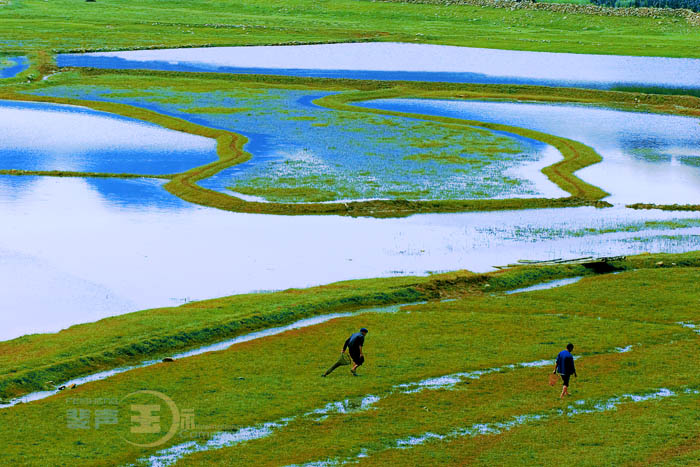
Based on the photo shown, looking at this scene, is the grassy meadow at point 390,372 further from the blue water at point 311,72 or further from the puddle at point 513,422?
the blue water at point 311,72

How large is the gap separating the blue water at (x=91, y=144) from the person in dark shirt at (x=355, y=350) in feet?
119

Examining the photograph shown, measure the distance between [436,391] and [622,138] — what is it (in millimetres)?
53597

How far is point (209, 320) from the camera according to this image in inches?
1346

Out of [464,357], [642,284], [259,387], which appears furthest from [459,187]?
[259,387]

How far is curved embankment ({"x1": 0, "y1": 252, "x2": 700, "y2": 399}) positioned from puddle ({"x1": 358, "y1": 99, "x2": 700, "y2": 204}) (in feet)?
50.8

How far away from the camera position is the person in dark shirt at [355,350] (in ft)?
89.4

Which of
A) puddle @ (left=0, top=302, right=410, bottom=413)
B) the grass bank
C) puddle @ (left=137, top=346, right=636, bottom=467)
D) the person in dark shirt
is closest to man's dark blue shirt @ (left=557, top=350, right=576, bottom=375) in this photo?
puddle @ (left=137, top=346, right=636, bottom=467)

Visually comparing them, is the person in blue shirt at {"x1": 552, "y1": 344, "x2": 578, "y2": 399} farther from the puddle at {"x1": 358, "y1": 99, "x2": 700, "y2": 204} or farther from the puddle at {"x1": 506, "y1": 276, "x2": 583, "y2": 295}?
the puddle at {"x1": 358, "y1": 99, "x2": 700, "y2": 204}

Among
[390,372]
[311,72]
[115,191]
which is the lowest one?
[390,372]

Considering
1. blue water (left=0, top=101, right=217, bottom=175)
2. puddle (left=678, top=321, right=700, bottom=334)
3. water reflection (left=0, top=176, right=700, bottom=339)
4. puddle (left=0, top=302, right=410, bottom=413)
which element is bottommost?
puddle (left=678, top=321, right=700, bottom=334)

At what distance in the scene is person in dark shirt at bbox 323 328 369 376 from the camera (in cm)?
2725
